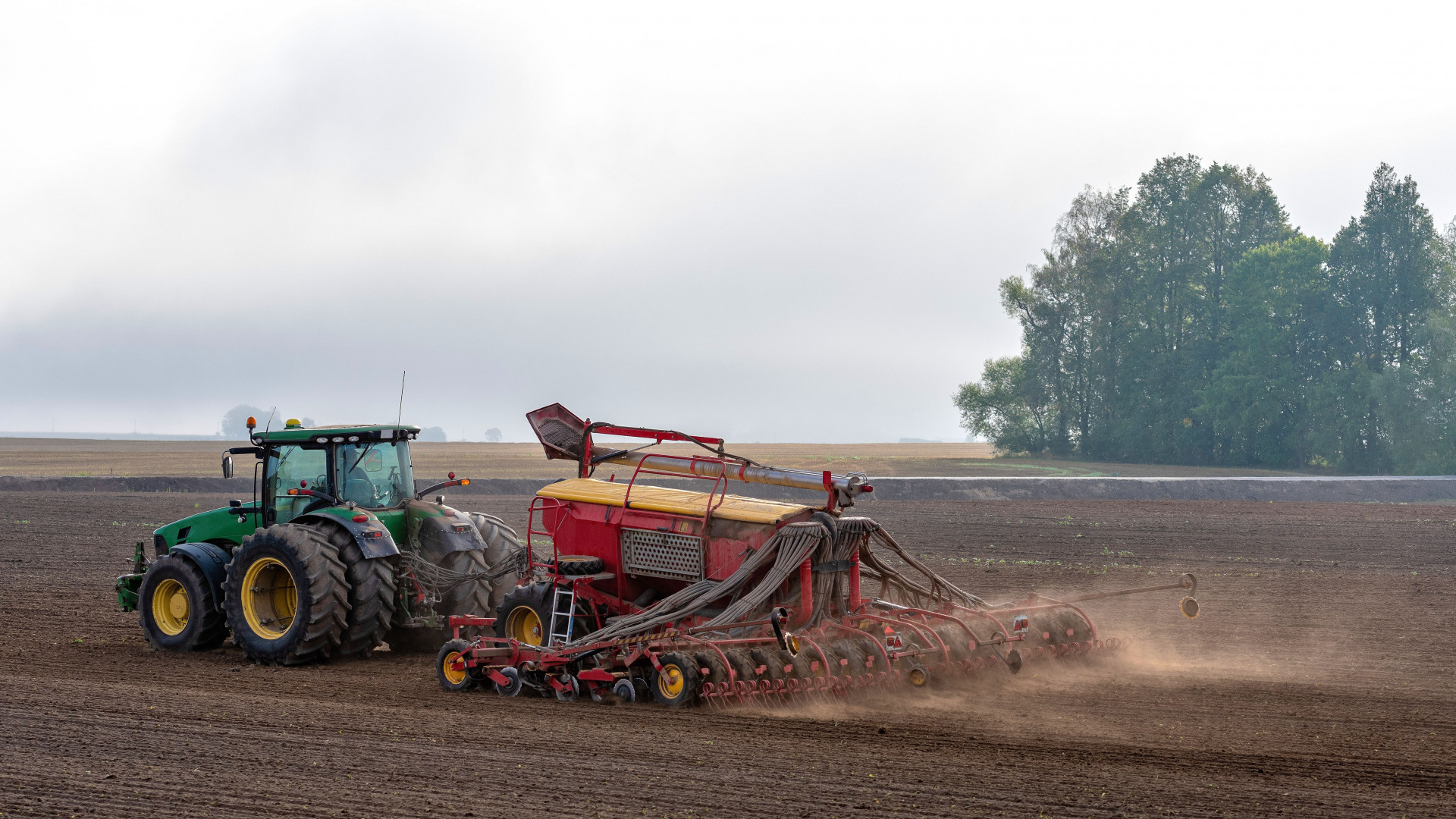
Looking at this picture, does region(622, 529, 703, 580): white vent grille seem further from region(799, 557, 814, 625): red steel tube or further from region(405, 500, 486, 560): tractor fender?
region(405, 500, 486, 560): tractor fender

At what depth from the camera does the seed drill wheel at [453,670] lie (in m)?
9.38

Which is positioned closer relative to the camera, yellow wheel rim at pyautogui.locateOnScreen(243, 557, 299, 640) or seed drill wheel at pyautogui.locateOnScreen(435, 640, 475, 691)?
seed drill wheel at pyautogui.locateOnScreen(435, 640, 475, 691)

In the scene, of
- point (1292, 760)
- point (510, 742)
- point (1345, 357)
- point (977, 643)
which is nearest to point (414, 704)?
point (510, 742)

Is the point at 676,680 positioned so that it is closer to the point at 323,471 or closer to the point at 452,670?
the point at 452,670

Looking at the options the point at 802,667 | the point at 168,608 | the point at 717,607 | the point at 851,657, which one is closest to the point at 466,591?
the point at 717,607

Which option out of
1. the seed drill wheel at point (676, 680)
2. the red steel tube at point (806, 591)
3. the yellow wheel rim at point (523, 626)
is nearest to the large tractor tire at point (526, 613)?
the yellow wheel rim at point (523, 626)

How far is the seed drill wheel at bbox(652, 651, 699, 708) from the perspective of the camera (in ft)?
27.7

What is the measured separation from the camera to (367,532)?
10.5 metres

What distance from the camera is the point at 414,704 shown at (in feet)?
29.1

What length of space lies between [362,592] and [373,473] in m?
1.55

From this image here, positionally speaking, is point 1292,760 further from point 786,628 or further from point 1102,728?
point 786,628

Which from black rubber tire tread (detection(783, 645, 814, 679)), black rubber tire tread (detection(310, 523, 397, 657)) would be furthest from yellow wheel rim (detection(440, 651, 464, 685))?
black rubber tire tread (detection(783, 645, 814, 679))

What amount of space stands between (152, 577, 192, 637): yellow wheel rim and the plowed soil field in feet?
0.99

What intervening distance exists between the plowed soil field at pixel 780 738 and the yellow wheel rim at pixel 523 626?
0.85m
